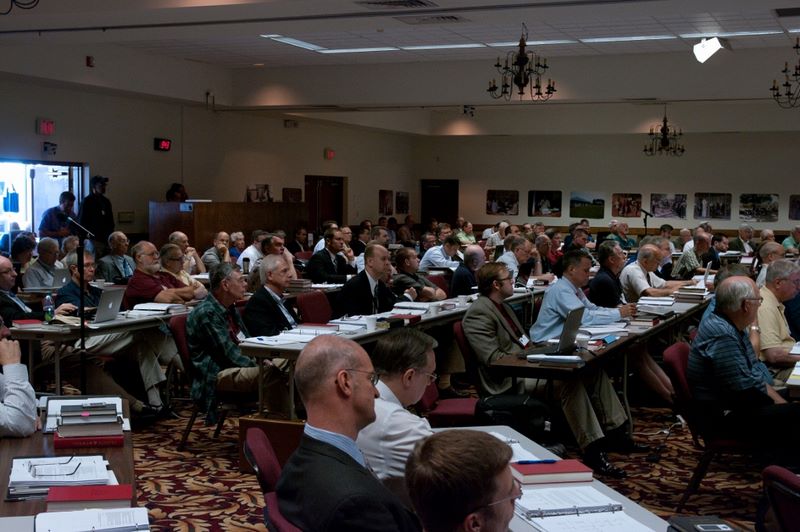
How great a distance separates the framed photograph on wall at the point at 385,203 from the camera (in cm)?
2439

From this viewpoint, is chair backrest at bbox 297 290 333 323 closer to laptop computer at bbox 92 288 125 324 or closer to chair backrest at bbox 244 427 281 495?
laptop computer at bbox 92 288 125 324

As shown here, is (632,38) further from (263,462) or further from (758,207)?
(263,462)

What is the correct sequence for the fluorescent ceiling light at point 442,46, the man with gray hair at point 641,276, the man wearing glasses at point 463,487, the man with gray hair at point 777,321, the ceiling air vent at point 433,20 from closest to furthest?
the man wearing glasses at point 463,487 < the man with gray hair at point 777,321 < the man with gray hair at point 641,276 < the ceiling air vent at point 433,20 < the fluorescent ceiling light at point 442,46

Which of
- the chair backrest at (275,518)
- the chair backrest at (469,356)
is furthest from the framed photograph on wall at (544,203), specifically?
the chair backrest at (275,518)

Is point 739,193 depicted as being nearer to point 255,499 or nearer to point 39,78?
point 39,78

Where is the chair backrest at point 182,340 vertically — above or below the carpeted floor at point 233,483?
above

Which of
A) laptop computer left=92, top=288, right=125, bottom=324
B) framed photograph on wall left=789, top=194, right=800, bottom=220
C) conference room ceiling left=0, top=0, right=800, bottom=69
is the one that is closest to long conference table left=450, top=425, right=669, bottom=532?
laptop computer left=92, top=288, right=125, bottom=324

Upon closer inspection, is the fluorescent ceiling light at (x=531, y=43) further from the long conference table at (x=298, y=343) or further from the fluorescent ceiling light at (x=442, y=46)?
the long conference table at (x=298, y=343)

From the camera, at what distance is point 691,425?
5.92 m

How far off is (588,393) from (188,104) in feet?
39.4

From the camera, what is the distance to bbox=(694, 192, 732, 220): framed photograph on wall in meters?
23.5

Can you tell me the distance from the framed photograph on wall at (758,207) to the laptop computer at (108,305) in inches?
742

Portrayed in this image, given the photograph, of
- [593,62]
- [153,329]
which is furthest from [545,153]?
[153,329]

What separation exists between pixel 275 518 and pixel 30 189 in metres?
13.2
